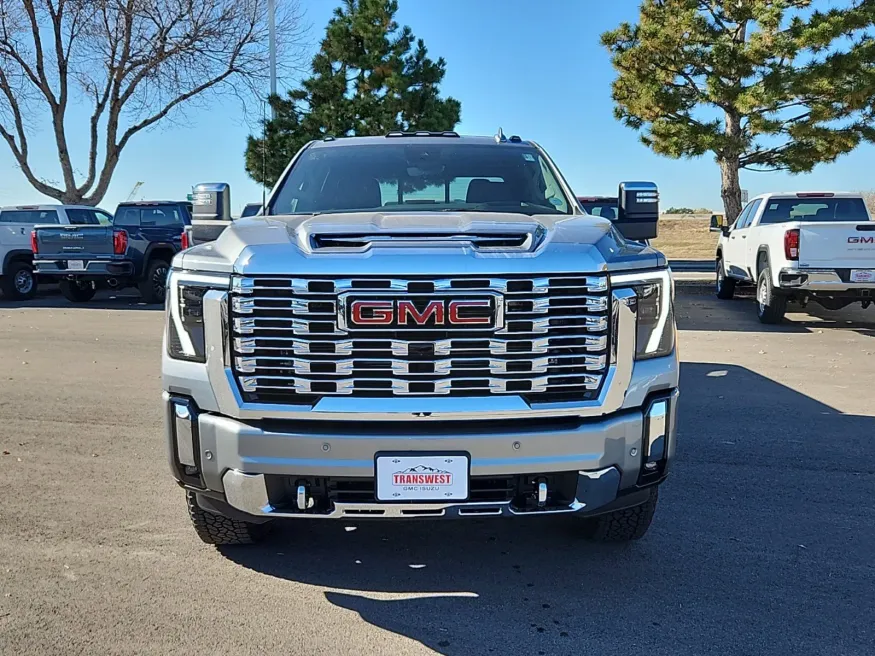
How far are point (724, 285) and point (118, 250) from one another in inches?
452

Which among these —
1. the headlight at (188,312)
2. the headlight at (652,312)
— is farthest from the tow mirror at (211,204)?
the headlight at (652,312)

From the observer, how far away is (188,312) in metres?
3.35

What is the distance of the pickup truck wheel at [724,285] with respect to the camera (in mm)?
15344

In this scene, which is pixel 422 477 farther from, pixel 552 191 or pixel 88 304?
pixel 88 304

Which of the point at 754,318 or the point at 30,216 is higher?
the point at 30,216

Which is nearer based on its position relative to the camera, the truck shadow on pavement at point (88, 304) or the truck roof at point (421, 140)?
the truck roof at point (421, 140)

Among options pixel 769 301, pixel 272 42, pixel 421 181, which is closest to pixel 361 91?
pixel 272 42

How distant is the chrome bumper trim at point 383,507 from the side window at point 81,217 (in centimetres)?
1547

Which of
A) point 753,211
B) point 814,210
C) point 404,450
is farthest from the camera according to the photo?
point 753,211

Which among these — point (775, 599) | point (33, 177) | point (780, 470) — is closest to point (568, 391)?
point (775, 599)

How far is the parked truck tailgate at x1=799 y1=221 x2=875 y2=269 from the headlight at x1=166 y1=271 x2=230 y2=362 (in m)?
9.57

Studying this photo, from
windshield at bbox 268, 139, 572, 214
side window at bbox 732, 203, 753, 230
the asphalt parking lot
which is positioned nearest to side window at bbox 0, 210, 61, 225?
the asphalt parking lot

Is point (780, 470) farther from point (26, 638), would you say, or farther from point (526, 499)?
point (26, 638)

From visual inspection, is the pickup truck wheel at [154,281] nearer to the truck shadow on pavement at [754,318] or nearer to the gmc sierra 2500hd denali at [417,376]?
the truck shadow on pavement at [754,318]
